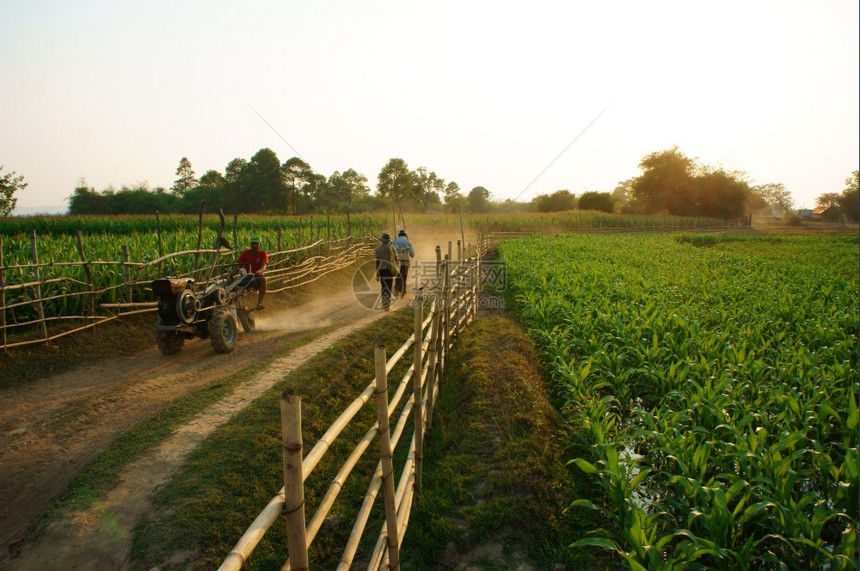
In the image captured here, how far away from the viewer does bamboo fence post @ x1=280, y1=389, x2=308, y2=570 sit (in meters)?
1.66

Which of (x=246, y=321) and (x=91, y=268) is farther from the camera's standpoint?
(x=246, y=321)

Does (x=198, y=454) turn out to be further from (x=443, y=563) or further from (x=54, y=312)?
(x=54, y=312)

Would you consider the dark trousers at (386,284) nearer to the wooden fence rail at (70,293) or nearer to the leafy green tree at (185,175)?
the wooden fence rail at (70,293)

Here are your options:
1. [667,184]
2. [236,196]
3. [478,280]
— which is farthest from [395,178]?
[478,280]

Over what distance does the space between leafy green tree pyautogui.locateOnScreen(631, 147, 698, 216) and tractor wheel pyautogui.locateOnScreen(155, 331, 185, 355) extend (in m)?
54.8

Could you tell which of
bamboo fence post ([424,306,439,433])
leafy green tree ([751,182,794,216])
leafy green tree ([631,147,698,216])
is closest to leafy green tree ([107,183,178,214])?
bamboo fence post ([424,306,439,433])

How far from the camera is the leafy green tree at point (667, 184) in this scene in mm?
51625

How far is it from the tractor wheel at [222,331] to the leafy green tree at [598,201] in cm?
4998

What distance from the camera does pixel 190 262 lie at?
1041 cm

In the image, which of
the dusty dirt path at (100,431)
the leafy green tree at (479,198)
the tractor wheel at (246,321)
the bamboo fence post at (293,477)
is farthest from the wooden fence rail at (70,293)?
the leafy green tree at (479,198)

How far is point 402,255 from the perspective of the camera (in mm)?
10969

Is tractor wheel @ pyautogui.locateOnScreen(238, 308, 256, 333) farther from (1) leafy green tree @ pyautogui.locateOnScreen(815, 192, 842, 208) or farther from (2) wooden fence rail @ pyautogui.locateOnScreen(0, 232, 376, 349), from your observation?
(1) leafy green tree @ pyautogui.locateOnScreen(815, 192, 842, 208)

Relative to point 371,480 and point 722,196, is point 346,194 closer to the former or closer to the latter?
point 722,196

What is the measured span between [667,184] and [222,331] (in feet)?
181
